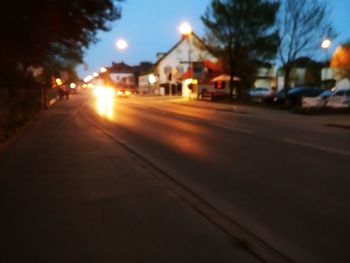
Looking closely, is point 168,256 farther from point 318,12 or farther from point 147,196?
point 318,12

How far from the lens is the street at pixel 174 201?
659cm

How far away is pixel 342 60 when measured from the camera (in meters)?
68.2

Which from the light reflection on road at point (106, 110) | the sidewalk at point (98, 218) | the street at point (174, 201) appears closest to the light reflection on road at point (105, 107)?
the light reflection on road at point (106, 110)

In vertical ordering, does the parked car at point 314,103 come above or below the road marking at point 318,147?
below

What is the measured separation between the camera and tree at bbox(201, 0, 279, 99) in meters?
53.0

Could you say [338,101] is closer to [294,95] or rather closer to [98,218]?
[294,95]

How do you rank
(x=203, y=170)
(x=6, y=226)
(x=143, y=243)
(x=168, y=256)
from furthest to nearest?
(x=203, y=170)
(x=6, y=226)
(x=143, y=243)
(x=168, y=256)

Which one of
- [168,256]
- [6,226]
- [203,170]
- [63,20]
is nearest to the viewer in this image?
[168,256]

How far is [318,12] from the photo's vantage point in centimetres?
4447

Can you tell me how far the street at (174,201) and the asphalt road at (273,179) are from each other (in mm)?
19

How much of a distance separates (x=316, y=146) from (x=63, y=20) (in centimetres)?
743

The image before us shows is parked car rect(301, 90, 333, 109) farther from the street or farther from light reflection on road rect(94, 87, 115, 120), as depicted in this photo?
the street

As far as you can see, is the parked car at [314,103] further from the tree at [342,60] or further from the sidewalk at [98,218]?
the tree at [342,60]

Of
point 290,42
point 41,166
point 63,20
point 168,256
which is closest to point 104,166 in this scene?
point 41,166
